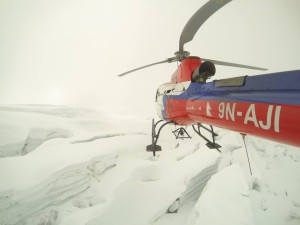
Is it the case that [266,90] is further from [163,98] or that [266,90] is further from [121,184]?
[121,184]

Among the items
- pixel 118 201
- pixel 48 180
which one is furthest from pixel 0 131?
pixel 118 201

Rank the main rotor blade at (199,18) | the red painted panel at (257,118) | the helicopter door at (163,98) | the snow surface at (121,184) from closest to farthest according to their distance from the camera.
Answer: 1. the red painted panel at (257,118)
2. the main rotor blade at (199,18)
3. the helicopter door at (163,98)
4. the snow surface at (121,184)

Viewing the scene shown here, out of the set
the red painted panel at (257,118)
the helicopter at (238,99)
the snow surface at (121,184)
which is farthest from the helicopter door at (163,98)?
the snow surface at (121,184)

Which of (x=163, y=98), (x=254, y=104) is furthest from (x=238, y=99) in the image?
(x=163, y=98)

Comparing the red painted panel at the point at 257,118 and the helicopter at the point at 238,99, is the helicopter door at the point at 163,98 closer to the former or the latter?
the helicopter at the point at 238,99

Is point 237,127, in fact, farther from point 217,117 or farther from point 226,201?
point 226,201

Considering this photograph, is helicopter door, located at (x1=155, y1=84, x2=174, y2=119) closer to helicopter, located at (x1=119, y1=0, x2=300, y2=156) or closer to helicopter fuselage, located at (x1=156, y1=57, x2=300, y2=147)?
helicopter, located at (x1=119, y1=0, x2=300, y2=156)
